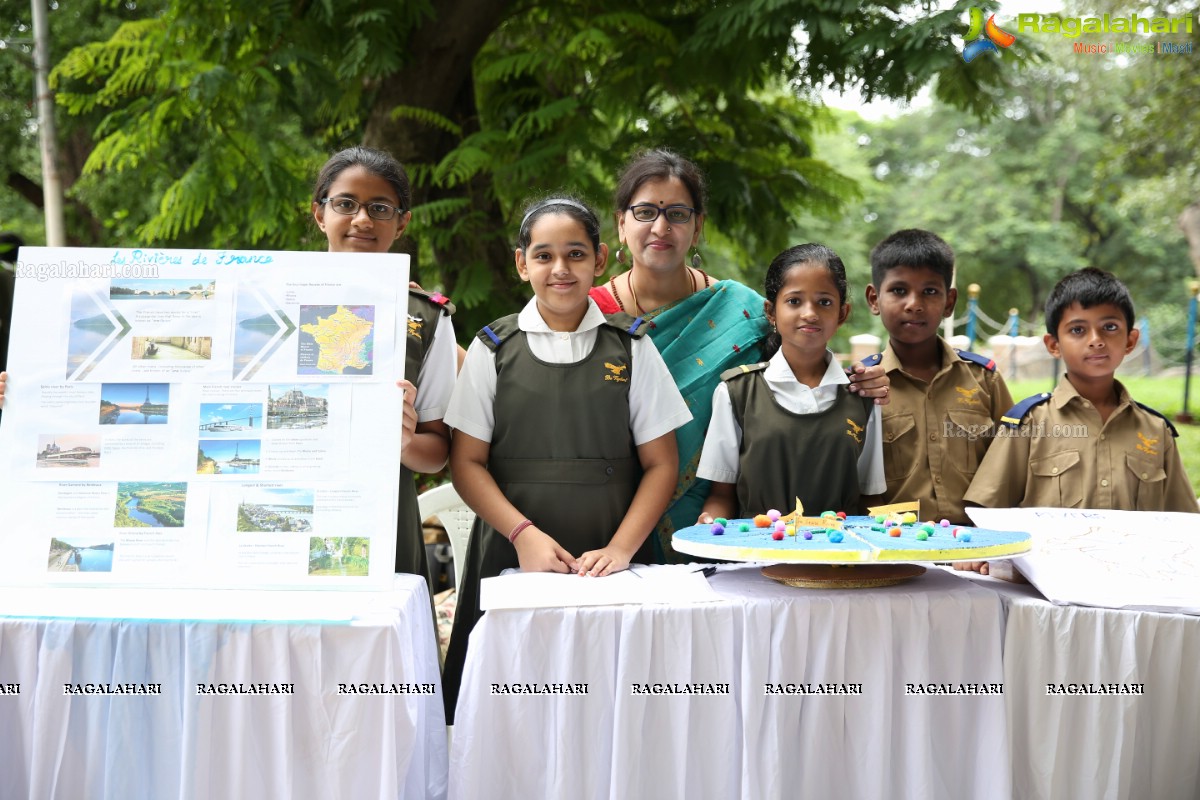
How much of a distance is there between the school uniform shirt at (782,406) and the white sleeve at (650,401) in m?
0.14

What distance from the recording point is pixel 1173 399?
33.4ft

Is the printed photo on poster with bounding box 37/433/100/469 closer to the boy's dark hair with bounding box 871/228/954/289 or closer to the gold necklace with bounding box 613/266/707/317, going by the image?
the gold necklace with bounding box 613/266/707/317

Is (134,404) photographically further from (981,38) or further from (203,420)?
(981,38)

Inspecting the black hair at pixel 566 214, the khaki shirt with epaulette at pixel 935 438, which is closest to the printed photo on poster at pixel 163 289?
the black hair at pixel 566 214

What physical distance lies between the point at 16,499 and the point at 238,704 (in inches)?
27.7

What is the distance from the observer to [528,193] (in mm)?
4453

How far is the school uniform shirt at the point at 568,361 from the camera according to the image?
249 cm

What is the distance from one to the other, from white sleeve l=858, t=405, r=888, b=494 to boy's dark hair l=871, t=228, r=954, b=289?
454 millimetres

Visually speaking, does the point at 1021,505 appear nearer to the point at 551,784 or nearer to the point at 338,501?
the point at 551,784

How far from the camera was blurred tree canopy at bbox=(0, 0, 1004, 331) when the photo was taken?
4.20 meters

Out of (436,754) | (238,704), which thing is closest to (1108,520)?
(436,754)

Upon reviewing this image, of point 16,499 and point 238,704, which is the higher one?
point 16,499

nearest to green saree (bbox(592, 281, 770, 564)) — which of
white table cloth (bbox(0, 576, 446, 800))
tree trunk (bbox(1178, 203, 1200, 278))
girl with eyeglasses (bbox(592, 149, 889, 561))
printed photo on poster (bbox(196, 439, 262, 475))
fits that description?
girl with eyeglasses (bbox(592, 149, 889, 561))

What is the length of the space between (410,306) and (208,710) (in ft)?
3.77
